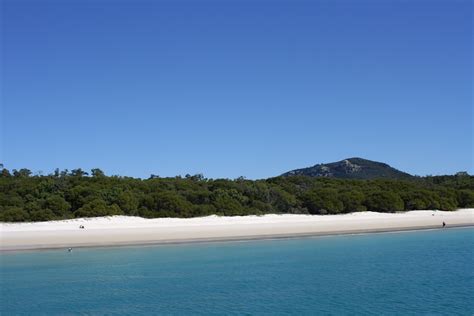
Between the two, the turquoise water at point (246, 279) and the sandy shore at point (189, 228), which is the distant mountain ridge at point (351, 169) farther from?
the turquoise water at point (246, 279)

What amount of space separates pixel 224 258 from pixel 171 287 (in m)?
6.06

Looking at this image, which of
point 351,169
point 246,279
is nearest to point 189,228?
point 246,279

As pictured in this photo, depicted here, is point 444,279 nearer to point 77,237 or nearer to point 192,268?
point 192,268

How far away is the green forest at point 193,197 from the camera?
34406 millimetres

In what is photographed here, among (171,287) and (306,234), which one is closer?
(171,287)

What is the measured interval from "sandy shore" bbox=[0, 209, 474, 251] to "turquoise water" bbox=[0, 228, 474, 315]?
8.18 feet

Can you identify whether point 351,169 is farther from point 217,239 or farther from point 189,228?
point 217,239

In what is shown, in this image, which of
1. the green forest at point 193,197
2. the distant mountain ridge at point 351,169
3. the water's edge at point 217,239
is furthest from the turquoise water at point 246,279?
the distant mountain ridge at point 351,169

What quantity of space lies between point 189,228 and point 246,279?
14394 millimetres

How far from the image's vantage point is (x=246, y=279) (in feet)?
57.7

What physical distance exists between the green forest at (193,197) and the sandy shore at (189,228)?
5.01 feet

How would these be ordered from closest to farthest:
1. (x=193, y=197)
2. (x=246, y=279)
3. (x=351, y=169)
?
(x=246, y=279) → (x=193, y=197) → (x=351, y=169)

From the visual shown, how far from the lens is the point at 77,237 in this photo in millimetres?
27938

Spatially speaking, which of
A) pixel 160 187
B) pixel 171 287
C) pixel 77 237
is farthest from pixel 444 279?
pixel 160 187
